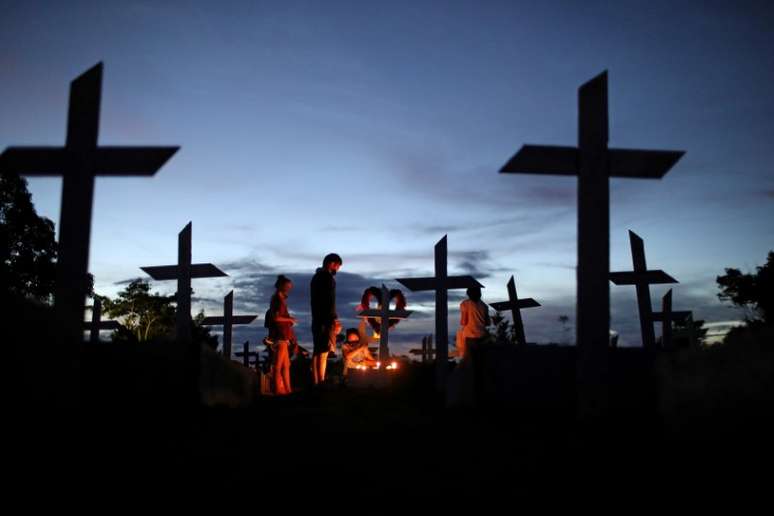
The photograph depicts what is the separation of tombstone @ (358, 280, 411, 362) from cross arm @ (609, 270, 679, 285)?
209 inches

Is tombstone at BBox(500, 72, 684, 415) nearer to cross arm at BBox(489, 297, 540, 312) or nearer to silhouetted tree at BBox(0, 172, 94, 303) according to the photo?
cross arm at BBox(489, 297, 540, 312)

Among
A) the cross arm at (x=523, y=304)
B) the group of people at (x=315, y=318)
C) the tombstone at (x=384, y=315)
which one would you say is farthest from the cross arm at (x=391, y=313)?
the group of people at (x=315, y=318)

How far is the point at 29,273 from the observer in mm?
25188

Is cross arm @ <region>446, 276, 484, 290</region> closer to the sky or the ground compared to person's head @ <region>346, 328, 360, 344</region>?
closer to the sky

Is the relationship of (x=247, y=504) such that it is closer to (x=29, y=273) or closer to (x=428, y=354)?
(x=428, y=354)

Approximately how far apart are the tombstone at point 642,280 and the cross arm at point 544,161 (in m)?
8.35

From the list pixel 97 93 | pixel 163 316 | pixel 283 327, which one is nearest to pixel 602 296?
pixel 97 93

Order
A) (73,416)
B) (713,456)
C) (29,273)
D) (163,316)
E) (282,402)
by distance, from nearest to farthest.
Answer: (713,456), (73,416), (282,402), (29,273), (163,316)

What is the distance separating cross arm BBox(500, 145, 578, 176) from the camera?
6566 millimetres

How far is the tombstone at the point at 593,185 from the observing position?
618 centimetres

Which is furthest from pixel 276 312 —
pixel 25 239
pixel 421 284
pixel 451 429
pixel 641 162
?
pixel 25 239

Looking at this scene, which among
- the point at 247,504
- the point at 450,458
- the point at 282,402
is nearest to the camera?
the point at 247,504

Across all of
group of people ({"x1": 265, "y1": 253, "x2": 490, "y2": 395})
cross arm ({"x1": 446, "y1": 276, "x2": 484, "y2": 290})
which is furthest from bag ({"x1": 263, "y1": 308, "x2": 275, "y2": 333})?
cross arm ({"x1": 446, "y1": 276, "x2": 484, "y2": 290})

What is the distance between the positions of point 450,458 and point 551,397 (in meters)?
2.56
